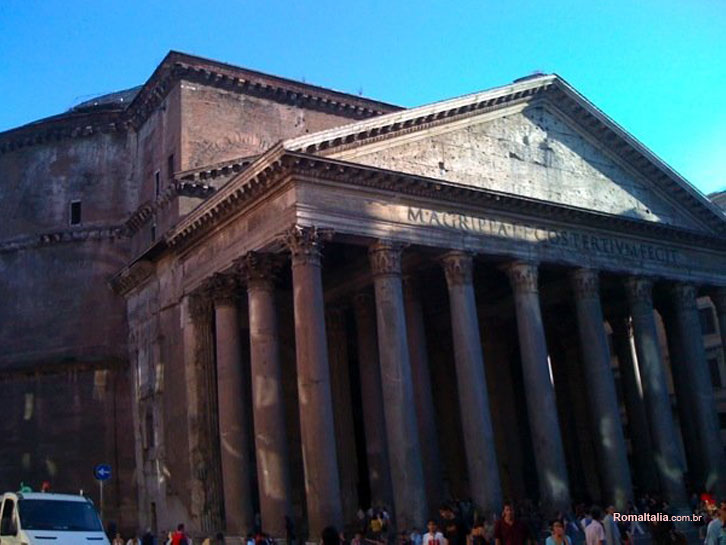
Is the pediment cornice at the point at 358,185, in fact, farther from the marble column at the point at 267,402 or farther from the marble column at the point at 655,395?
the marble column at the point at 655,395

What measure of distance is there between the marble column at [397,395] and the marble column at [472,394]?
1.31m

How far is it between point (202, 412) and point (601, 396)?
8795 mm

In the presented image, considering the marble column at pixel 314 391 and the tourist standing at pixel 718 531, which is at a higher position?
the marble column at pixel 314 391

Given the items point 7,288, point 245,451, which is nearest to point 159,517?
point 245,451

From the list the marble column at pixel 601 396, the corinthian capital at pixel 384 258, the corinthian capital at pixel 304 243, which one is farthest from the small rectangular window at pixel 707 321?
the corinthian capital at pixel 304 243

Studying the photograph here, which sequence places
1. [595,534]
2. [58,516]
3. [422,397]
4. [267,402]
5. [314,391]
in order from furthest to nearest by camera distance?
[422,397]
[267,402]
[314,391]
[58,516]
[595,534]

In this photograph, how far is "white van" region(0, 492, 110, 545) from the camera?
31.0 ft

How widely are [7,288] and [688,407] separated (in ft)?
61.9

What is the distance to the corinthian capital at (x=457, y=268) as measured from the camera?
15.9m

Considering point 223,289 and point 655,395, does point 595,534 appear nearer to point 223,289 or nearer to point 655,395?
point 223,289

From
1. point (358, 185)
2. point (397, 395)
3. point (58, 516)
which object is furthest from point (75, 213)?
point (58, 516)

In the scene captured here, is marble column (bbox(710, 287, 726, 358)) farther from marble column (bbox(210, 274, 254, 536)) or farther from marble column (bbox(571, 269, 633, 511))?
marble column (bbox(210, 274, 254, 536))

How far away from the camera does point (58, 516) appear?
9.94 metres

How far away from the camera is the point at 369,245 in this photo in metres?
15.1
